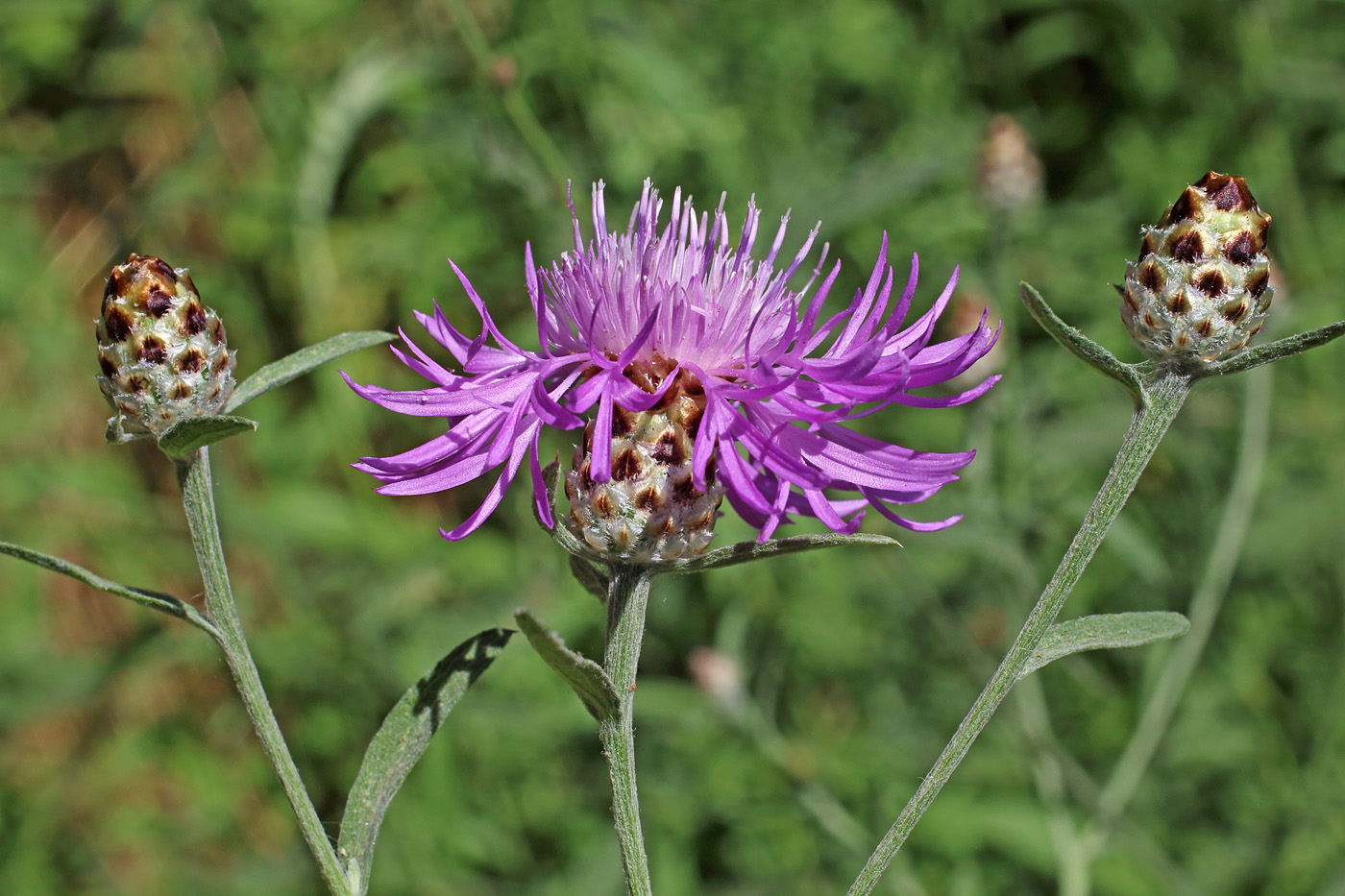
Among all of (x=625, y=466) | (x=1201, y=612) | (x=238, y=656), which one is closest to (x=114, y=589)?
(x=238, y=656)

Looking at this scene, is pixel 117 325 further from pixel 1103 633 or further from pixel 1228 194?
pixel 1228 194

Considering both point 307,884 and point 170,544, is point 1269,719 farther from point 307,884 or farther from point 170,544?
point 170,544

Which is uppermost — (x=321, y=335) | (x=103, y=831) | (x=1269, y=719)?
(x=321, y=335)

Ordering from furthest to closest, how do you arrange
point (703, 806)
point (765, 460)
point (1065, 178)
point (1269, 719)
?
point (1065, 178) → point (1269, 719) → point (703, 806) → point (765, 460)

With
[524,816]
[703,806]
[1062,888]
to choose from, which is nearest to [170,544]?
[524,816]

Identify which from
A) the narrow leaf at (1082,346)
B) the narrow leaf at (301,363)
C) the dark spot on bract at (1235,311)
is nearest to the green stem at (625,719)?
the narrow leaf at (301,363)

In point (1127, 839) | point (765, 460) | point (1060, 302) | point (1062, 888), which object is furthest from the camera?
point (1060, 302)

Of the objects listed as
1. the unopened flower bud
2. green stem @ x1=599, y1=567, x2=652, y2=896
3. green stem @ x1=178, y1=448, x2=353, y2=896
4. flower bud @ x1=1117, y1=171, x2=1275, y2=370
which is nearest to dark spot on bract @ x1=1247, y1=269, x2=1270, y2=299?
flower bud @ x1=1117, y1=171, x2=1275, y2=370
